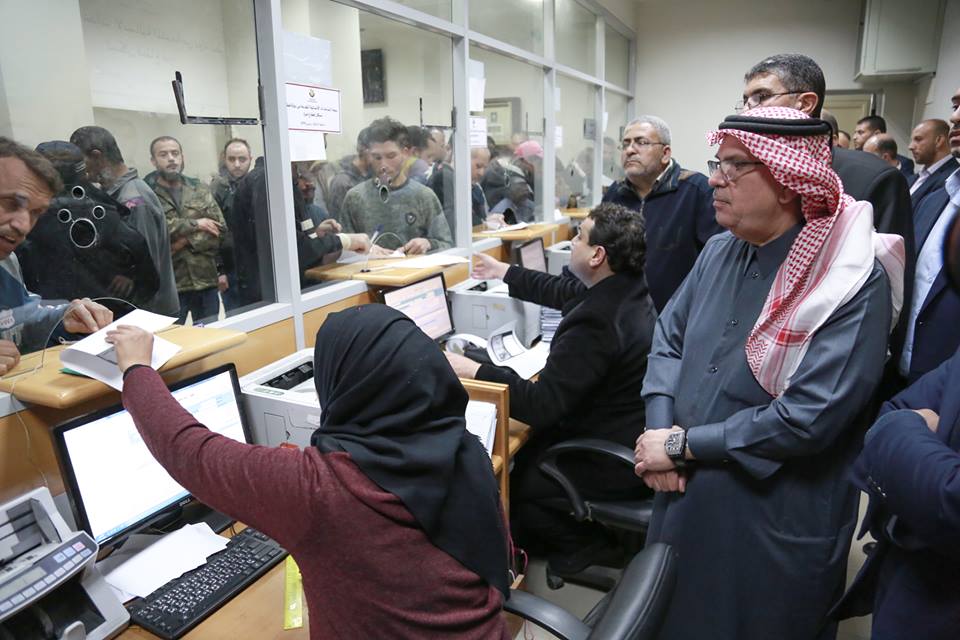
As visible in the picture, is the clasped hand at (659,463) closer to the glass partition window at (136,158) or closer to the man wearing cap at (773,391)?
the man wearing cap at (773,391)

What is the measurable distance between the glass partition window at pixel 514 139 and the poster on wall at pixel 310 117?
1452 mm

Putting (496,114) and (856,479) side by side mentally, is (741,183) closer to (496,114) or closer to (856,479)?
(856,479)

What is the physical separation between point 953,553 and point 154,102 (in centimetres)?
202

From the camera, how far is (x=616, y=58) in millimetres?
6160

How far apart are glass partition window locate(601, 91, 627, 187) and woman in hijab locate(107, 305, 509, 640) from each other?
4.90 m

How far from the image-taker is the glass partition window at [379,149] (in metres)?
2.25

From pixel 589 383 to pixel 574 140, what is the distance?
11.8 ft

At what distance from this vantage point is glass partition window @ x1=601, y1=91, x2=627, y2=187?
5660 mm

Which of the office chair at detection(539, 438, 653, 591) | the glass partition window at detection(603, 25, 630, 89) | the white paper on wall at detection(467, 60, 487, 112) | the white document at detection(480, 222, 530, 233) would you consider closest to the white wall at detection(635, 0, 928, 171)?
the glass partition window at detection(603, 25, 630, 89)

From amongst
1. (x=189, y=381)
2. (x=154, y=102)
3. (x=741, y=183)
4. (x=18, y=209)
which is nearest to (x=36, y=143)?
(x=18, y=209)

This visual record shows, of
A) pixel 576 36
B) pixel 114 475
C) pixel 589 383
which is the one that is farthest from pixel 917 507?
pixel 576 36

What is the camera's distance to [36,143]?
4.56ft

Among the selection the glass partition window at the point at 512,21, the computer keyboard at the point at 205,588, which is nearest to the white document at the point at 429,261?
the computer keyboard at the point at 205,588

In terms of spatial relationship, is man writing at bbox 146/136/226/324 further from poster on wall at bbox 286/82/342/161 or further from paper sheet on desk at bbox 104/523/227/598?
paper sheet on desk at bbox 104/523/227/598
